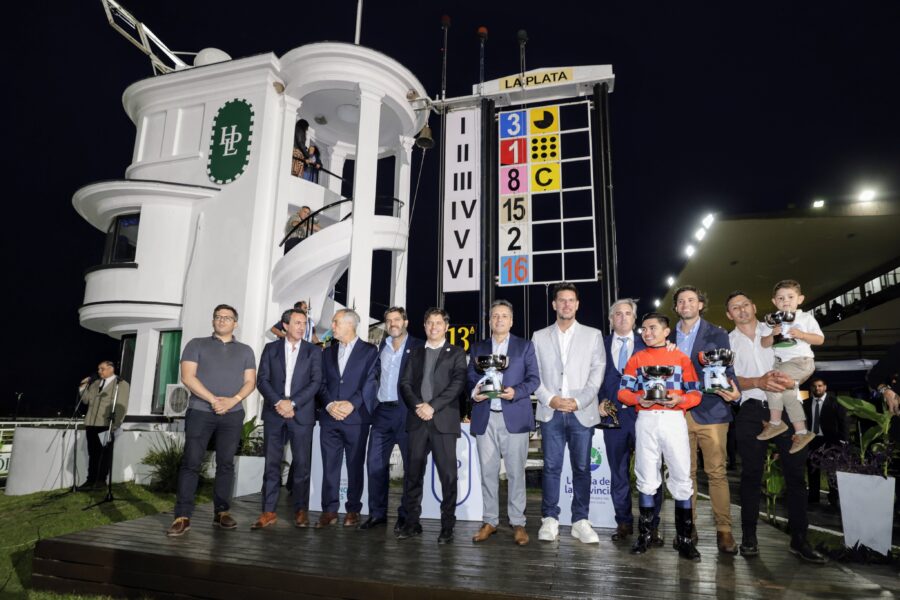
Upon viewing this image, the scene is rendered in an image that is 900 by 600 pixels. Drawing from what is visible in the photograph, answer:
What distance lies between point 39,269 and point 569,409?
5197 centimetres

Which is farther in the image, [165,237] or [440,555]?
[165,237]

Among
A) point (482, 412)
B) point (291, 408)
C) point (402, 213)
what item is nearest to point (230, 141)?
point (402, 213)

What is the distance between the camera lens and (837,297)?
27.7 meters

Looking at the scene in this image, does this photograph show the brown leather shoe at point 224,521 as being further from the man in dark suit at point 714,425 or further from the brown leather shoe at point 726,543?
the brown leather shoe at point 726,543

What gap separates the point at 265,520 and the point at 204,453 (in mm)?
899

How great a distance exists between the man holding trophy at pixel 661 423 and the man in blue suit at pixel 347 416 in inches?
100

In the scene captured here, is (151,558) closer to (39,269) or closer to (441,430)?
(441,430)

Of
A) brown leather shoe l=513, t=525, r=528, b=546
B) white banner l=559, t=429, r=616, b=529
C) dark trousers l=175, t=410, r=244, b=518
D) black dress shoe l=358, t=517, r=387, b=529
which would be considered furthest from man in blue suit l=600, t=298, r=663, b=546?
dark trousers l=175, t=410, r=244, b=518

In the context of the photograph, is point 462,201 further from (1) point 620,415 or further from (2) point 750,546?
(2) point 750,546

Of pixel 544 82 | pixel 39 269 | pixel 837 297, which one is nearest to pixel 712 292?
pixel 837 297

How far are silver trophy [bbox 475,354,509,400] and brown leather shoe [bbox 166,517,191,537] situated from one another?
3.01 metres

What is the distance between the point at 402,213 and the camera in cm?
1334

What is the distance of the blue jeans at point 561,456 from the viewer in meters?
4.86

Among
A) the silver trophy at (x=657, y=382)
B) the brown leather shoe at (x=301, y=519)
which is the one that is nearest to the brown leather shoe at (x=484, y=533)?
the brown leather shoe at (x=301, y=519)
